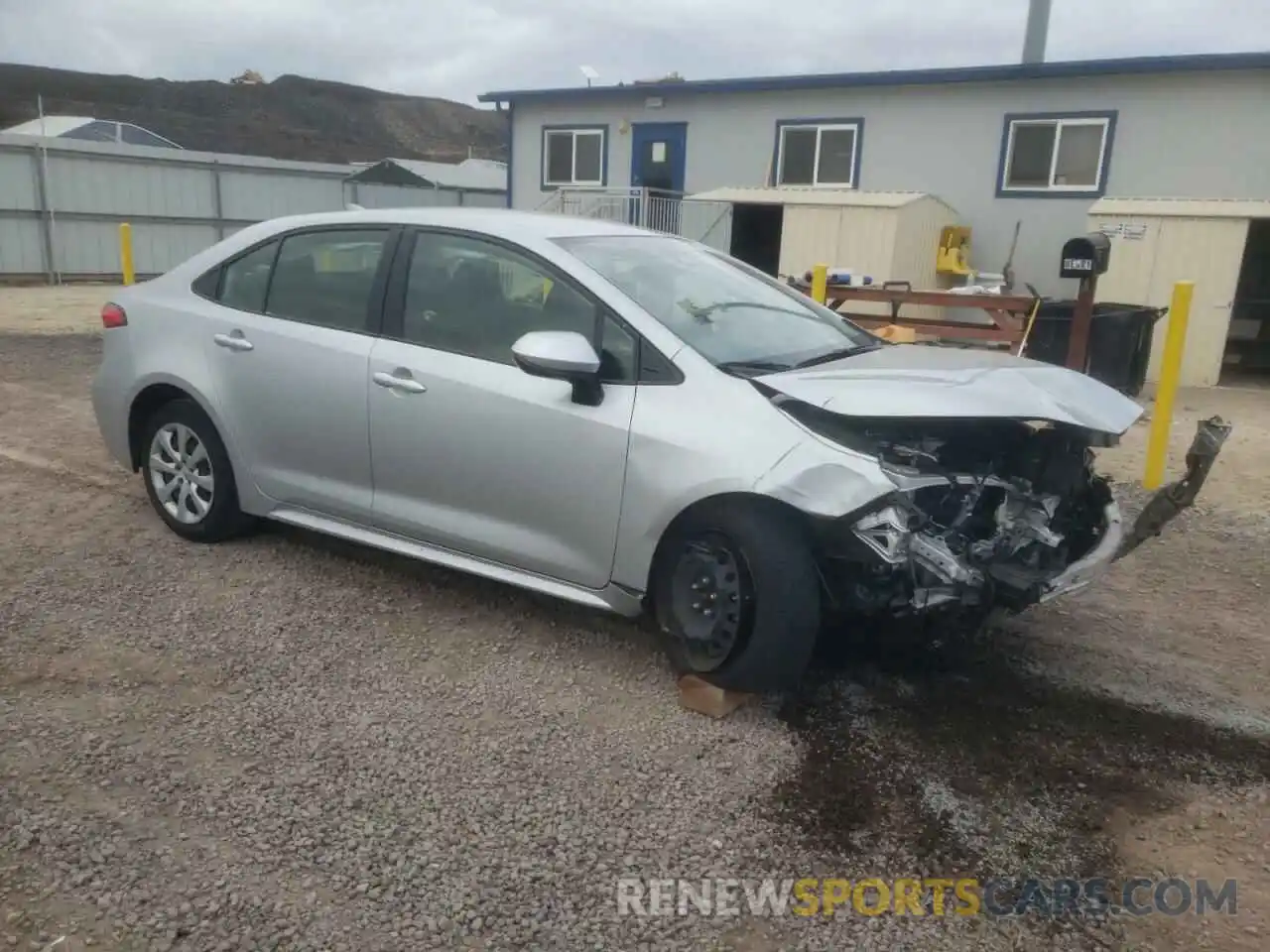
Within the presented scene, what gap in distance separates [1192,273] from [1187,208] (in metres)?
0.74

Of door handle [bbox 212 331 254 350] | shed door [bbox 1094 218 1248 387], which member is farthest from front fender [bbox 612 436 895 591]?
shed door [bbox 1094 218 1248 387]

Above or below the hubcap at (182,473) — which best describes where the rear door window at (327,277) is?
above

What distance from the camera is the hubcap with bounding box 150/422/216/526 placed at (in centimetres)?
472

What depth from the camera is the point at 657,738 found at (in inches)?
130

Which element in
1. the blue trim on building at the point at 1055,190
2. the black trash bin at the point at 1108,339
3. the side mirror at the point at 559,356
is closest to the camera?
the side mirror at the point at 559,356

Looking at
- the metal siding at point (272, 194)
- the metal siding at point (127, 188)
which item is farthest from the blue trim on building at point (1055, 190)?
the metal siding at point (127, 188)

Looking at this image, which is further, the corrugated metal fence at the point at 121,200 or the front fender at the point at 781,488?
the corrugated metal fence at the point at 121,200

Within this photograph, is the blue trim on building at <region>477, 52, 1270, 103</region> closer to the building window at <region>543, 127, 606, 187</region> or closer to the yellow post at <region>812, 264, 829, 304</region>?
the building window at <region>543, 127, 606, 187</region>

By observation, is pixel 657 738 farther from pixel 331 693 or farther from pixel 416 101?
pixel 416 101

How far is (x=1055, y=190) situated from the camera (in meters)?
13.7

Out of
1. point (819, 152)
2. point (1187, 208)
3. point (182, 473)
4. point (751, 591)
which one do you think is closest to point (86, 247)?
point (819, 152)

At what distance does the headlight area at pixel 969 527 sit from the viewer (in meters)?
3.19

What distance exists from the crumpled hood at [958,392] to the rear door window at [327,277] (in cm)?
180

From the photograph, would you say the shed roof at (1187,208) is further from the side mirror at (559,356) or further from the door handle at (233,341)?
the door handle at (233,341)
